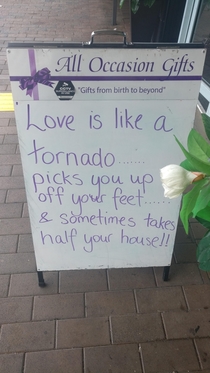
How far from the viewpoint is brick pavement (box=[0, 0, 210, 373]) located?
1745 mm

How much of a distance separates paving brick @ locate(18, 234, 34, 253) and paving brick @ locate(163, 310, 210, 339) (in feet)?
3.04

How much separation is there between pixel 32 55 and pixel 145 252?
3.78ft

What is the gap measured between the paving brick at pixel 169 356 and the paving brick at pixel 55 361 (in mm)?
337

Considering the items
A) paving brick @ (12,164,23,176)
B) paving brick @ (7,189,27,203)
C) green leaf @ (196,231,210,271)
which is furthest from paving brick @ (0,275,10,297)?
green leaf @ (196,231,210,271)

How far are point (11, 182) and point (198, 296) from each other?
162 centimetres

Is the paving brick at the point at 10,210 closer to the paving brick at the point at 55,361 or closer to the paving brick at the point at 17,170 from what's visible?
the paving brick at the point at 17,170

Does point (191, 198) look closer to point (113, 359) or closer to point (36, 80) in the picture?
point (36, 80)

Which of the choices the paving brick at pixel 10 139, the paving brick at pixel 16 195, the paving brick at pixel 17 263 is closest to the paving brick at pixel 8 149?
the paving brick at pixel 10 139

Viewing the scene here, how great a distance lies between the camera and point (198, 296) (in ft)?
6.65

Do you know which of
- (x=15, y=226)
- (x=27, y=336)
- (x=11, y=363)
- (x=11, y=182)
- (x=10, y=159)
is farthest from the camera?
(x=10, y=159)

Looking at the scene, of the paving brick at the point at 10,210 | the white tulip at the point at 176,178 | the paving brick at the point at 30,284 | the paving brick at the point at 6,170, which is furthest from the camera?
the paving brick at the point at 6,170

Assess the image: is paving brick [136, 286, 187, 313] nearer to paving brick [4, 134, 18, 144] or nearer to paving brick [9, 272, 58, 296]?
paving brick [9, 272, 58, 296]

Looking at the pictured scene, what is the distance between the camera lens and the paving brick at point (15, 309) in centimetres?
189

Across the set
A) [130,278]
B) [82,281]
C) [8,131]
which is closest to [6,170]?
[8,131]
